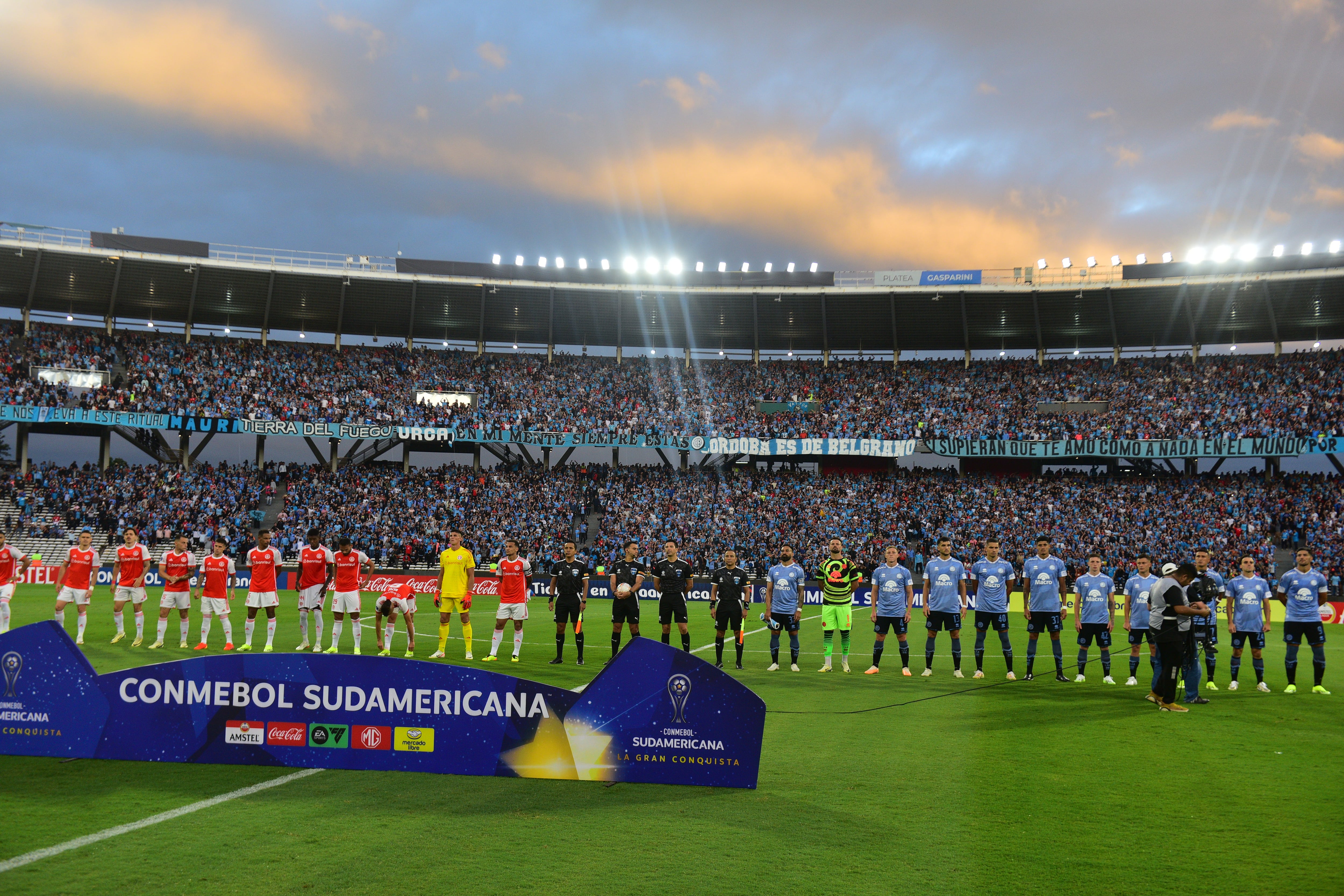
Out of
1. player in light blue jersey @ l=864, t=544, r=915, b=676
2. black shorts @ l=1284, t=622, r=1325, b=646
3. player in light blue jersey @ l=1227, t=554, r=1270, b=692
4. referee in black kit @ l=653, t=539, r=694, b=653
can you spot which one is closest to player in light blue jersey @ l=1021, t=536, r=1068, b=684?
player in light blue jersey @ l=864, t=544, r=915, b=676

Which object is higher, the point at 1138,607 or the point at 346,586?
the point at 1138,607

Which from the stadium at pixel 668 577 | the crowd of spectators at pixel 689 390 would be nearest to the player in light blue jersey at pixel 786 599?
the stadium at pixel 668 577

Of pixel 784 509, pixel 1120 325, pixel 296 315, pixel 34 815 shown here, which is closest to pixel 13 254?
pixel 296 315

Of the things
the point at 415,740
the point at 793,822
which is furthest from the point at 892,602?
the point at 415,740

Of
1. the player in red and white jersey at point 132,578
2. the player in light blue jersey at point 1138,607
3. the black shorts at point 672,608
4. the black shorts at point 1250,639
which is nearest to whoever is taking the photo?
the black shorts at point 1250,639

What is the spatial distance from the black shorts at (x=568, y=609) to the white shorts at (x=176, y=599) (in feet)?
22.7

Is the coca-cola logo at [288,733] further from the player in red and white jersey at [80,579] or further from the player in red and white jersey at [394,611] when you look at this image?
the player in red and white jersey at [80,579]

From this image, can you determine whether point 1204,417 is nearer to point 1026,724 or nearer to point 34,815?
point 1026,724

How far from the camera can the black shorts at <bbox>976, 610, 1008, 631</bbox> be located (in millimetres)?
14992

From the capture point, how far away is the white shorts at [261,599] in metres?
15.9

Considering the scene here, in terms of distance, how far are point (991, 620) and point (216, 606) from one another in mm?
13999

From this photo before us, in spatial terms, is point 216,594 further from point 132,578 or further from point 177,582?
point 132,578

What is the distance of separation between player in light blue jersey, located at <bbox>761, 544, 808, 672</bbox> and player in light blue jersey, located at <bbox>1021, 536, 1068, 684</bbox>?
154 inches

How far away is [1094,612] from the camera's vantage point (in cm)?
1456
